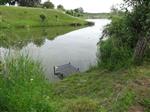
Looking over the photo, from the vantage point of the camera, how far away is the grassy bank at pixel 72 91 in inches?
226

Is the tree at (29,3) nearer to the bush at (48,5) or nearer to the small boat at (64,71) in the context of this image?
the bush at (48,5)

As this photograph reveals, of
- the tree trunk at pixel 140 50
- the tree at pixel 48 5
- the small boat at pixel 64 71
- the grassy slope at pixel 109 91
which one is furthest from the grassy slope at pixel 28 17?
the grassy slope at pixel 109 91

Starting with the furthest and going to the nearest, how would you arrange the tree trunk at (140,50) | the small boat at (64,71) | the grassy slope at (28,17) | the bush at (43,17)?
the bush at (43,17), the grassy slope at (28,17), the small boat at (64,71), the tree trunk at (140,50)

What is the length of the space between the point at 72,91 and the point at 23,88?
14.6 feet

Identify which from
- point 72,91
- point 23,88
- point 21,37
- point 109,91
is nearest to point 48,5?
point 21,37

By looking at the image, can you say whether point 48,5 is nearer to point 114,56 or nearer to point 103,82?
point 114,56

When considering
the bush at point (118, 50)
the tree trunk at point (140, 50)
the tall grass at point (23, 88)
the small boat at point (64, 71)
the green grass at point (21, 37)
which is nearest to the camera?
the tall grass at point (23, 88)

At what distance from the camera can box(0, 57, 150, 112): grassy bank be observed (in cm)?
575

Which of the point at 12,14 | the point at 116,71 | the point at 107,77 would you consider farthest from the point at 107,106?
the point at 12,14

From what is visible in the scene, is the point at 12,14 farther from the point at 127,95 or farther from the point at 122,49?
the point at 127,95

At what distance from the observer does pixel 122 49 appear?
43.0 ft

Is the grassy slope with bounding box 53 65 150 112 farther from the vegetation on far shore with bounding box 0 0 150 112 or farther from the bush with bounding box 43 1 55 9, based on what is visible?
the bush with bounding box 43 1 55 9

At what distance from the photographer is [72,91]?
402 inches

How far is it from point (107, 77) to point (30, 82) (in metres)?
5.33
